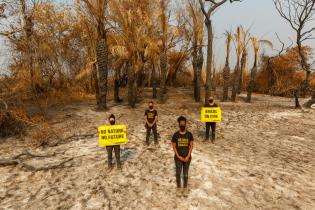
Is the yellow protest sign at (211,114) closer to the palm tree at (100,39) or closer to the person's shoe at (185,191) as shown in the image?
the person's shoe at (185,191)

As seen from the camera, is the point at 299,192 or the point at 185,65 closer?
the point at 299,192

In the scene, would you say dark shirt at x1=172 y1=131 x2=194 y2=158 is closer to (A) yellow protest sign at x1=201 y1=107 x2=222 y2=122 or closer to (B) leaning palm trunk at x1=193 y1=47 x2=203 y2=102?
(A) yellow protest sign at x1=201 y1=107 x2=222 y2=122

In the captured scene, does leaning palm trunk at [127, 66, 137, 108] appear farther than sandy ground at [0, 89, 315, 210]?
Yes

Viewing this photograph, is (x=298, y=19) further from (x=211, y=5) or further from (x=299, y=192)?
(x=299, y=192)

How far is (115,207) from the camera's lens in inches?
195

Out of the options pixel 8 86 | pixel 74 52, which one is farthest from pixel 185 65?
pixel 8 86

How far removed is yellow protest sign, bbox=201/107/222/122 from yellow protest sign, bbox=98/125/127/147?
325 centimetres

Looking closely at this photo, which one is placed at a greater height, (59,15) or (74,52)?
(59,15)

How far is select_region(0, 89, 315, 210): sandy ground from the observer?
5121 mm

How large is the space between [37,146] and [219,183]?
6.38 meters

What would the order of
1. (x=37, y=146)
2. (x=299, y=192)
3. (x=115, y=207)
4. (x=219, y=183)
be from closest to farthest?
(x=115, y=207) → (x=299, y=192) → (x=219, y=183) → (x=37, y=146)

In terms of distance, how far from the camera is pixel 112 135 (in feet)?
20.8

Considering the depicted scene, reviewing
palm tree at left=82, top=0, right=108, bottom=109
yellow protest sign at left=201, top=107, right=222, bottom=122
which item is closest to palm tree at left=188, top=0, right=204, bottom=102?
palm tree at left=82, top=0, right=108, bottom=109

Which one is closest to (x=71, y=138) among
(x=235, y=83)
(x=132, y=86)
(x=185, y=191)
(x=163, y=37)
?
(x=185, y=191)
